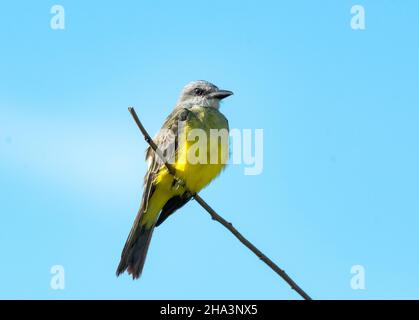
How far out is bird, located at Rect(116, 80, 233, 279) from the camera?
8375mm

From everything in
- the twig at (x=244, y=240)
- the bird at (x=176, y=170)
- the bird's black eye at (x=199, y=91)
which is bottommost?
the twig at (x=244, y=240)

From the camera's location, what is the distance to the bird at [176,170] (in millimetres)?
8375

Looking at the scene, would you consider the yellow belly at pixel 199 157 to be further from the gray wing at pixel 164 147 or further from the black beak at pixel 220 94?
the black beak at pixel 220 94

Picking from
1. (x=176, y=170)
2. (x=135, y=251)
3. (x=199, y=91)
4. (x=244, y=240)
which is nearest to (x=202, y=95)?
(x=199, y=91)

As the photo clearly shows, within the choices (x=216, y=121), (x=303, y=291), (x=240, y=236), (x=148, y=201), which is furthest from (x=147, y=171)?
(x=303, y=291)

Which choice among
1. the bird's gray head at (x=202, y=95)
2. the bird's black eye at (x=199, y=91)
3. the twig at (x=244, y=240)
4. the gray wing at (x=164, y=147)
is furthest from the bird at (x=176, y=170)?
the twig at (x=244, y=240)

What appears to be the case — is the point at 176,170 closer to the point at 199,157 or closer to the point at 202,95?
the point at 199,157

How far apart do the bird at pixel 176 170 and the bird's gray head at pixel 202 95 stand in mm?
284

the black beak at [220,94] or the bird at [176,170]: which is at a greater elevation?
the black beak at [220,94]

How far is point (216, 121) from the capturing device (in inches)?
363

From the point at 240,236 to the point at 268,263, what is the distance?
43 cm

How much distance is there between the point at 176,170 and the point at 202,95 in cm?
184

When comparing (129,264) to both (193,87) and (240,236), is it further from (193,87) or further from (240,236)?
(240,236)

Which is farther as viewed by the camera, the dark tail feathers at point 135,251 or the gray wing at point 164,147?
the gray wing at point 164,147
